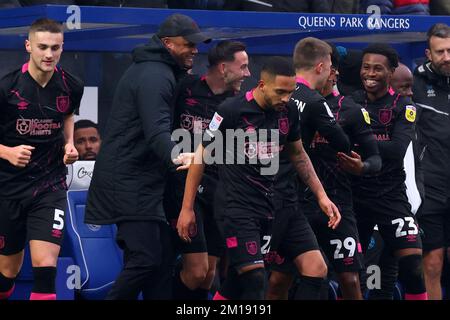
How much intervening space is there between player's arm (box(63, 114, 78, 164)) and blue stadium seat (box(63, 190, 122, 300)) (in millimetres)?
1285

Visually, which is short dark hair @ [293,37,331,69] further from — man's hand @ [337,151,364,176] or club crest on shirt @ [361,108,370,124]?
man's hand @ [337,151,364,176]

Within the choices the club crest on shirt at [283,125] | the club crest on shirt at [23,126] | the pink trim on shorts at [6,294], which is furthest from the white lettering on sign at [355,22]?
the pink trim on shorts at [6,294]

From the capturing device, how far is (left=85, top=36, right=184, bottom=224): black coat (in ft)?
28.9

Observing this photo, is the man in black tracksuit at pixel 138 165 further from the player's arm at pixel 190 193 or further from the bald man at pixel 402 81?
the bald man at pixel 402 81

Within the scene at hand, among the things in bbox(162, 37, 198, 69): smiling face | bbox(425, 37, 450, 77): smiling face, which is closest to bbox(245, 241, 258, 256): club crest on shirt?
bbox(162, 37, 198, 69): smiling face

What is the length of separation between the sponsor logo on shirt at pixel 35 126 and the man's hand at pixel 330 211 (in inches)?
69.0

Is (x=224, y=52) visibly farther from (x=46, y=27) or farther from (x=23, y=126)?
(x=23, y=126)

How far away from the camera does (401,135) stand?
9867 millimetres

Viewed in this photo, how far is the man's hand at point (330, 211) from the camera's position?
352 inches

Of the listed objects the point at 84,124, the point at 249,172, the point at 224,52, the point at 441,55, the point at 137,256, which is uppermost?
the point at 441,55

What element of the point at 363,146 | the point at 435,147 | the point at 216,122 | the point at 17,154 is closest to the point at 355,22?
the point at 435,147

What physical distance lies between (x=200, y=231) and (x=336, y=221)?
0.97 meters

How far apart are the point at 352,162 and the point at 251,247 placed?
1.11 metres

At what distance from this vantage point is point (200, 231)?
9398mm
